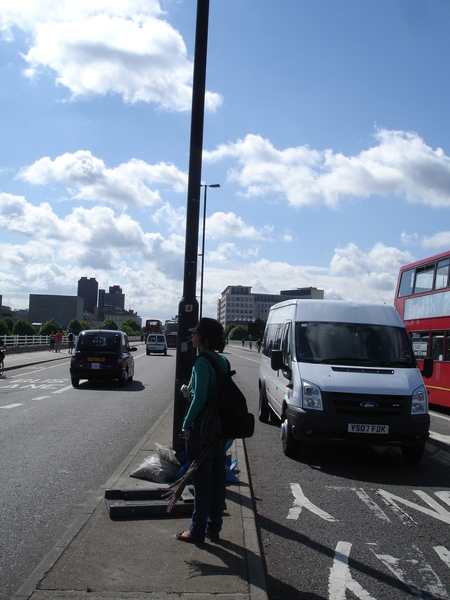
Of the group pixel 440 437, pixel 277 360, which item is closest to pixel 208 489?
pixel 277 360

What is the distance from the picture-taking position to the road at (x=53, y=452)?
17.3ft

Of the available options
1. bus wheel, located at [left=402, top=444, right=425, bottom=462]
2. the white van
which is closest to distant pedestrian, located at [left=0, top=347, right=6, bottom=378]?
the white van

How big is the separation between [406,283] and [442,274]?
2743 millimetres

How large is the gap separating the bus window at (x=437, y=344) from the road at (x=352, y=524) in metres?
7.30

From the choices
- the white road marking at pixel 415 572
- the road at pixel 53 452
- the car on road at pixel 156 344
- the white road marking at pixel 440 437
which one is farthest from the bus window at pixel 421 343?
the car on road at pixel 156 344

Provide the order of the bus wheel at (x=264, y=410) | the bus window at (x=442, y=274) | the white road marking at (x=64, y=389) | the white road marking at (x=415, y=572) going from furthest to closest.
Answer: the white road marking at (x=64, y=389)
the bus window at (x=442, y=274)
the bus wheel at (x=264, y=410)
the white road marking at (x=415, y=572)

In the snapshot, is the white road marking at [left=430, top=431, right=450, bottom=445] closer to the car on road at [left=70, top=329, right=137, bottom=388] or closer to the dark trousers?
the dark trousers

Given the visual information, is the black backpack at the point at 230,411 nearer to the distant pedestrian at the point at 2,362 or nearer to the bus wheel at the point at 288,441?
the bus wheel at the point at 288,441

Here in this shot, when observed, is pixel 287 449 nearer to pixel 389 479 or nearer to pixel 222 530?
pixel 389 479

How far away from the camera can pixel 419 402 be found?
344 inches

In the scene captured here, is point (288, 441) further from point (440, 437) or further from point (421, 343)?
point (421, 343)

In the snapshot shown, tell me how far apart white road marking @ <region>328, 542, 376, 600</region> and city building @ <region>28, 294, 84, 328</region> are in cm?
13149

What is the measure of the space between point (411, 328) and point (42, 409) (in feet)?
34.7

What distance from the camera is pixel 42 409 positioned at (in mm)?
14289
